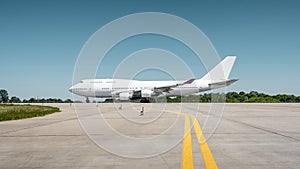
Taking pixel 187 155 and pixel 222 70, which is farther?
pixel 222 70

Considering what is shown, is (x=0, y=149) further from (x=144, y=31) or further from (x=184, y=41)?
(x=184, y=41)

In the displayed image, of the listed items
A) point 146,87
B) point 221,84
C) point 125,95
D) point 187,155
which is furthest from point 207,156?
point 221,84

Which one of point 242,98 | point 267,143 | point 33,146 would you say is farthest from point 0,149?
point 242,98

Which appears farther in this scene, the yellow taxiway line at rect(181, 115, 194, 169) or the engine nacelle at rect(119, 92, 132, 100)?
the engine nacelle at rect(119, 92, 132, 100)

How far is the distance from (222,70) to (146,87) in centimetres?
2039

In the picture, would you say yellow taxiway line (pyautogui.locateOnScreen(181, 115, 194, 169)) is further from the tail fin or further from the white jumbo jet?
the tail fin

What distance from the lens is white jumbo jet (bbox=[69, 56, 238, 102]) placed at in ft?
162

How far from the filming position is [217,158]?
5871 mm

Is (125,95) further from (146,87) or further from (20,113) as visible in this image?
(20,113)

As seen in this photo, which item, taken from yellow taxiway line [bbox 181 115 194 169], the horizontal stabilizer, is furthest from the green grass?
the horizontal stabilizer

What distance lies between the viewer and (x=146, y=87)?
2106 inches

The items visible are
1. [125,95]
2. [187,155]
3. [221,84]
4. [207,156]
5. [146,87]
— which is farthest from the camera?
[221,84]

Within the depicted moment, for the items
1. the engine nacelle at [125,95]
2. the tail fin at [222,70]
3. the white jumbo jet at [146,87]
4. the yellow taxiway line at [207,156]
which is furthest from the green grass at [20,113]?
the tail fin at [222,70]

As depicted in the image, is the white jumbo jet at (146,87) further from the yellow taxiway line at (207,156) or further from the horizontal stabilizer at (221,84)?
the yellow taxiway line at (207,156)
